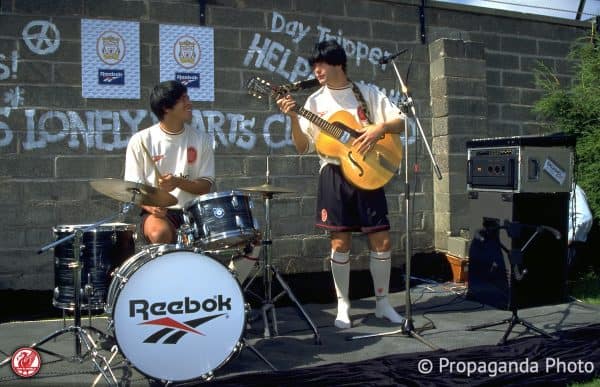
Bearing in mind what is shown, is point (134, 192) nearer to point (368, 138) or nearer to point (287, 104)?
point (287, 104)

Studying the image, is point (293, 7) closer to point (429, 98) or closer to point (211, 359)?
point (429, 98)

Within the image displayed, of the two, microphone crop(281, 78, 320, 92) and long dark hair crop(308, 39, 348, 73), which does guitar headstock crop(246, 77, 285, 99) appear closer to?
microphone crop(281, 78, 320, 92)

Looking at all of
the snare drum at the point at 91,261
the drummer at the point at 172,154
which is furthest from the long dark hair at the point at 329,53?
the snare drum at the point at 91,261

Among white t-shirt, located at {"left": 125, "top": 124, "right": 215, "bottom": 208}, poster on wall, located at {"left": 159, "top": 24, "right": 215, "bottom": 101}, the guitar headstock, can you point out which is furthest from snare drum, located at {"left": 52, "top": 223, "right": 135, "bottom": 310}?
poster on wall, located at {"left": 159, "top": 24, "right": 215, "bottom": 101}

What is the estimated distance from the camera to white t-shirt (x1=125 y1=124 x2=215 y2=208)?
4.22 meters

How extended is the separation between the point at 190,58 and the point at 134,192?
2.38m

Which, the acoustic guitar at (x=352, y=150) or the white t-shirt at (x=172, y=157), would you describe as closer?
the white t-shirt at (x=172, y=157)

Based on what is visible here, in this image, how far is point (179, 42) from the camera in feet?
18.2

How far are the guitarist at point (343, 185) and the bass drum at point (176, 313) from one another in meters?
1.51

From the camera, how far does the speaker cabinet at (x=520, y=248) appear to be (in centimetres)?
483

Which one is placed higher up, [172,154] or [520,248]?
[172,154]

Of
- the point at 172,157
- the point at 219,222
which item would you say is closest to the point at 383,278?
the point at 219,222

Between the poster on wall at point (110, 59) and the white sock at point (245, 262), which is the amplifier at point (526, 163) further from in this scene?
the poster on wall at point (110, 59)

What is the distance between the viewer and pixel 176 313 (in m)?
3.29
